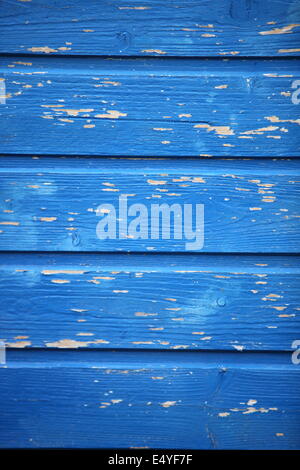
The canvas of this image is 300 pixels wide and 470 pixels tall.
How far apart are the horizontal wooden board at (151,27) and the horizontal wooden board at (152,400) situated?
66 centimetres

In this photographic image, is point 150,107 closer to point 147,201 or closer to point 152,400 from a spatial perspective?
point 147,201

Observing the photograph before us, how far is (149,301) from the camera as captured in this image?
0.77 metres

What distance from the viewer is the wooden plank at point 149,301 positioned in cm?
77

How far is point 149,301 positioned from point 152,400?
226 mm

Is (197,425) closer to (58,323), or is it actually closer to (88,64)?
(58,323)

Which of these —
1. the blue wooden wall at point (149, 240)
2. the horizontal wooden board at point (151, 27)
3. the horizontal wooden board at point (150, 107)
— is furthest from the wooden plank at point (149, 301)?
the horizontal wooden board at point (151, 27)

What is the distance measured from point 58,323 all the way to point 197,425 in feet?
1.28

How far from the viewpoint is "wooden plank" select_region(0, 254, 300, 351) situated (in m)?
0.77

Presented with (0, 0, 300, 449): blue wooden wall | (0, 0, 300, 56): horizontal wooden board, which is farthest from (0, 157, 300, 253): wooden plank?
(0, 0, 300, 56): horizontal wooden board

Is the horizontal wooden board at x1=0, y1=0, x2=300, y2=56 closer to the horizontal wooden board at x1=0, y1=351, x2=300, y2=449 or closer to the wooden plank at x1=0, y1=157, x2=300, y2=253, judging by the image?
the wooden plank at x1=0, y1=157, x2=300, y2=253

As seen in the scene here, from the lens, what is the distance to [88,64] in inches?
29.1

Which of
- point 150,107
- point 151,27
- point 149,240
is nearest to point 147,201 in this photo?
point 149,240

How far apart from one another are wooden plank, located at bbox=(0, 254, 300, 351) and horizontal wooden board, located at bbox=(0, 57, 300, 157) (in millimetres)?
238

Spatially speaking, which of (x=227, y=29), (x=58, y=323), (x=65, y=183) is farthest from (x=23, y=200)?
(x=227, y=29)
